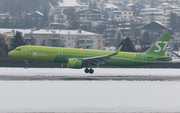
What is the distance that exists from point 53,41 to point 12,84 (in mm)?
125776

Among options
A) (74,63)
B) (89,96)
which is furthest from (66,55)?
(89,96)

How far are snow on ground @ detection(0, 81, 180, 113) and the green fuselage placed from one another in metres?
9.84

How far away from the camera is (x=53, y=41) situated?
160 metres

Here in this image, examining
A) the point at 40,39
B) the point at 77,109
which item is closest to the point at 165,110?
the point at 77,109

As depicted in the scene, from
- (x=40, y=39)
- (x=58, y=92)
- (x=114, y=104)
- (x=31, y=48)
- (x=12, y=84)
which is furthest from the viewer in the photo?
(x=40, y=39)

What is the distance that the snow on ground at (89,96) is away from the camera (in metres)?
24.8

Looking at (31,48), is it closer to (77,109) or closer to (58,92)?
(58,92)

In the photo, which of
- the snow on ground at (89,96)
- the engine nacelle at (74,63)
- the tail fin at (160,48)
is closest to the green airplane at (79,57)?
the engine nacelle at (74,63)

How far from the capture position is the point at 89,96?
94.7 feet

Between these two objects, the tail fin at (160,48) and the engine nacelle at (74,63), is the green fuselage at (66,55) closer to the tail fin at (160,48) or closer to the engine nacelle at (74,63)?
the tail fin at (160,48)

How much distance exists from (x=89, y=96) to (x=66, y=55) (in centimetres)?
1754

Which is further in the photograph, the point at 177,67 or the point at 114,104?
the point at 177,67

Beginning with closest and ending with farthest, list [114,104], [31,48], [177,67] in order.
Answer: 1. [114,104]
2. [31,48]
3. [177,67]

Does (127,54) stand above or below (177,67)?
above
